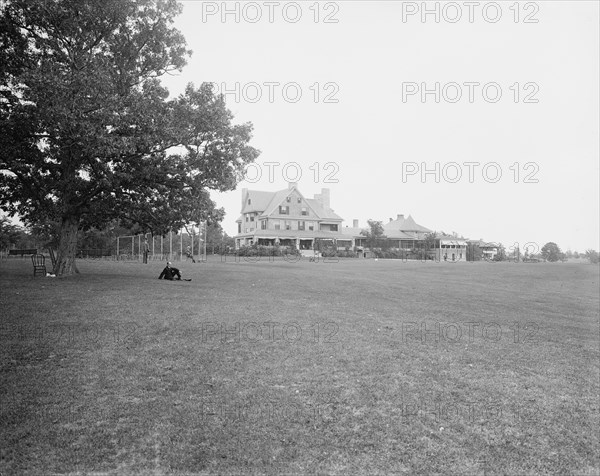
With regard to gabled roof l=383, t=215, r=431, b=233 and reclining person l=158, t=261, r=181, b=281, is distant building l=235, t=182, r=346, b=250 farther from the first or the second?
reclining person l=158, t=261, r=181, b=281

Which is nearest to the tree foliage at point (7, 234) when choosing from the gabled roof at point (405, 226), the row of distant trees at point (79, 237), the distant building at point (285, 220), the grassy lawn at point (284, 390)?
the row of distant trees at point (79, 237)

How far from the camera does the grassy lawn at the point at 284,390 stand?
6.29m

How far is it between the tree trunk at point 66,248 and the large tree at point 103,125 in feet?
0.18

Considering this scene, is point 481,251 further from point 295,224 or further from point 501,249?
point 295,224

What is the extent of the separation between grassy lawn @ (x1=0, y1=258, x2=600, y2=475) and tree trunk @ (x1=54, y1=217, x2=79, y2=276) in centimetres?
785

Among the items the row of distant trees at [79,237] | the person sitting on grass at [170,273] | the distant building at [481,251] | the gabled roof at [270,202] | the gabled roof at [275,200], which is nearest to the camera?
the person sitting on grass at [170,273]

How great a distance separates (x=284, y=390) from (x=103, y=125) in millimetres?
15815

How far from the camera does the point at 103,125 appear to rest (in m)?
19.5

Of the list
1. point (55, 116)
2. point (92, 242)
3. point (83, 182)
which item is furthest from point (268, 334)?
point (92, 242)

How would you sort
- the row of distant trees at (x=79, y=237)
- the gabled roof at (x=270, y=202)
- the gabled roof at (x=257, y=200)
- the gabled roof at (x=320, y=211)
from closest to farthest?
1. the row of distant trees at (x=79, y=237)
2. the gabled roof at (x=270, y=202)
3. the gabled roof at (x=257, y=200)
4. the gabled roof at (x=320, y=211)

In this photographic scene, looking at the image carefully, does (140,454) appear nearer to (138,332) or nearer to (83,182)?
(138,332)

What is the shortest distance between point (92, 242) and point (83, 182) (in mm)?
33527

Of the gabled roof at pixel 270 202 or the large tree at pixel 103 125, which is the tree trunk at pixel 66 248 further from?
the gabled roof at pixel 270 202

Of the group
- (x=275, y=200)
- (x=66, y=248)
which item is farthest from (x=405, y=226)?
(x=66, y=248)
